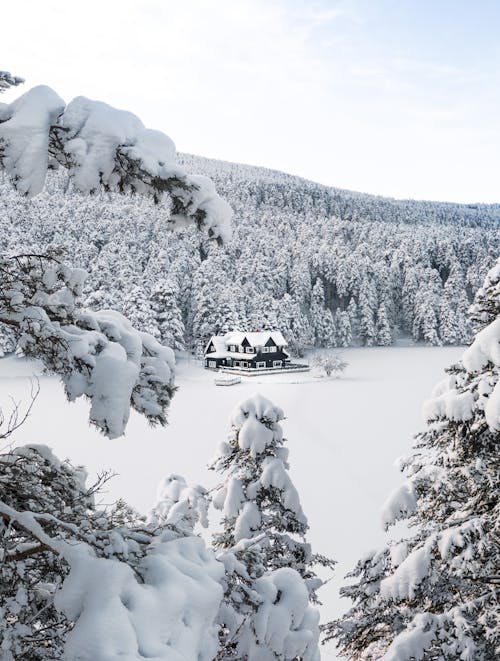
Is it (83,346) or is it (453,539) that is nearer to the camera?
(83,346)

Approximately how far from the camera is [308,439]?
3891 centimetres

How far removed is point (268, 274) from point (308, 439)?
1936 inches

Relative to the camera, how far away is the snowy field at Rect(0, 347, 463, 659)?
24703 mm

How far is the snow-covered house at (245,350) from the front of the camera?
68125 millimetres

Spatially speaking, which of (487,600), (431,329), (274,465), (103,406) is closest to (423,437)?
(487,600)

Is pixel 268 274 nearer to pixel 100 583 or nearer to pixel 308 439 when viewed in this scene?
pixel 308 439

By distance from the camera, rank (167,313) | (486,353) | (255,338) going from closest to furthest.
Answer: (486,353)
(167,313)
(255,338)

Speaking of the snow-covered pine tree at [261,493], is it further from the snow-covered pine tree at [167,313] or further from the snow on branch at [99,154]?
the snow-covered pine tree at [167,313]

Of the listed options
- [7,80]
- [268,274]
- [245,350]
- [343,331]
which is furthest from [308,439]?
[343,331]

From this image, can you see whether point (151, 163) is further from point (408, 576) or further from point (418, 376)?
point (418, 376)

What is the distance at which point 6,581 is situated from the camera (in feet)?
11.5

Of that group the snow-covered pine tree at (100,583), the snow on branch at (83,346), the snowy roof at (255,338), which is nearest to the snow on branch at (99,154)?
the snow on branch at (83,346)

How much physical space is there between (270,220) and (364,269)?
3674 cm

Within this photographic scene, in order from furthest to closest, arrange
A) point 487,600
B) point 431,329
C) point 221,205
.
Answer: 1. point 431,329
2. point 487,600
3. point 221,205
